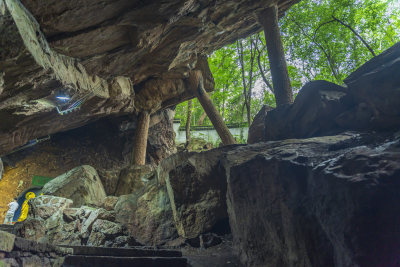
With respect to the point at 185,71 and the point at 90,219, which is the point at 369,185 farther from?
the point at 185,71

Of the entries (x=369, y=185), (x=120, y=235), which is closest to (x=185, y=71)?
(x=120, y=235)

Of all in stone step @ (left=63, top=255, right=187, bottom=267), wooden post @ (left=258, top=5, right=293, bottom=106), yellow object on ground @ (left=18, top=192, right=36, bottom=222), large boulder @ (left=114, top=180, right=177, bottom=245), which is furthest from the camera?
yellow object on ground @ (left=18, top=192, right=36, bottom=222)

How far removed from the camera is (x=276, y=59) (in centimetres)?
955

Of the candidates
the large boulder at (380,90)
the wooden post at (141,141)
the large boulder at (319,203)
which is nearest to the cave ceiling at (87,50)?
the wooden post at (141,141)

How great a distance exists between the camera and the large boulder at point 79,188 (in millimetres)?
7434

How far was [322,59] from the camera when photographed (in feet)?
46.8

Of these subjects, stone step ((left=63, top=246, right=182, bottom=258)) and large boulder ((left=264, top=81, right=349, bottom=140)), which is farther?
large boulder ((left=264, top=81, right=349, bottom=140))

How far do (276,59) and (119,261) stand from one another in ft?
29.2

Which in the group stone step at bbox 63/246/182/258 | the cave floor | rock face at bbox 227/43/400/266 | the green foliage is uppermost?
the green foliage

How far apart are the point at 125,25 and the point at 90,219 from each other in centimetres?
538

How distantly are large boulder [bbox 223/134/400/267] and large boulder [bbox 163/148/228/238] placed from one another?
1.27 meters

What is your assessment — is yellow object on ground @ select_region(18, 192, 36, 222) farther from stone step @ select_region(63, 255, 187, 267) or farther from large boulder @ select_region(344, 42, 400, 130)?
large boulder @ select_region(344, 42, 400, 130)

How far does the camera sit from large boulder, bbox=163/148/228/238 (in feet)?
17.2

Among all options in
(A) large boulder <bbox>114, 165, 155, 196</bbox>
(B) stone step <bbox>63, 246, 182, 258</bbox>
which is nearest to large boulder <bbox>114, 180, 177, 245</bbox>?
(B) stone step <bbox>63, 246, 182, 258</bbox>
